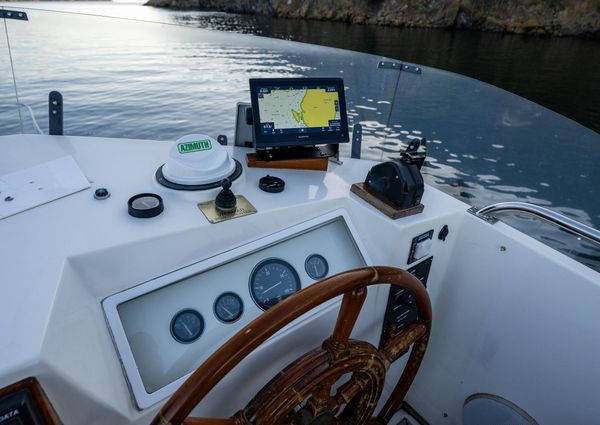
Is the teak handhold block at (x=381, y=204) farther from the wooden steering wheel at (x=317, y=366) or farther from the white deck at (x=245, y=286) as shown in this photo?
the wooden steering wheel at (x=317, y=366)

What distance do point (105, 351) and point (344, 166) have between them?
1.03 metres

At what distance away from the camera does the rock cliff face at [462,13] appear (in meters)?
25.3

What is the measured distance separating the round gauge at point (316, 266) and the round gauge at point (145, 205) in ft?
1.43

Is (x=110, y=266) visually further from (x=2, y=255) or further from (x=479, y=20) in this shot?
(x=479, y=20)

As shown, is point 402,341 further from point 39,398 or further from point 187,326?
point 39,398

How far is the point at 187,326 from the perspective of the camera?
0.86m

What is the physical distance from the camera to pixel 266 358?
930 millimetres

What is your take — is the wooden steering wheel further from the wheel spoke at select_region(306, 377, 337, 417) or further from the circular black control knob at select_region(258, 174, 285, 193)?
the circular black control knob at select_region(258, 174, 285, 193)

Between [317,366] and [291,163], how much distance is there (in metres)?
0.75

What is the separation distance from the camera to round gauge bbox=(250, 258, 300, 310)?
3.16 feet

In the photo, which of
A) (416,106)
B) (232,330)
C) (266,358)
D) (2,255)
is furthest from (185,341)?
(416,106)

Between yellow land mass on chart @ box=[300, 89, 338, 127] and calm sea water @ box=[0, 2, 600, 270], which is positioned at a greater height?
yellow land mass on chart @ box=[300, 89, 338, 127]

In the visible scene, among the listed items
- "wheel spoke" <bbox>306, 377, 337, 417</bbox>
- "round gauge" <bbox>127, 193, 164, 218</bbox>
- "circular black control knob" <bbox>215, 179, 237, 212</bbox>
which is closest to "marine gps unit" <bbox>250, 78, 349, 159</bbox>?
"circular black control knob" <bbox>215, 179, 237, 212</bbox>

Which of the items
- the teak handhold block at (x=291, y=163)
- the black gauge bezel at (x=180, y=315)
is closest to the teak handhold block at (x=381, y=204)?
the teak handhold block at (x=291, y=163)
